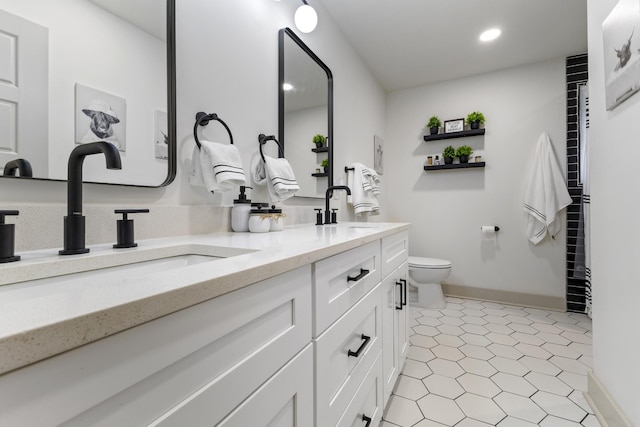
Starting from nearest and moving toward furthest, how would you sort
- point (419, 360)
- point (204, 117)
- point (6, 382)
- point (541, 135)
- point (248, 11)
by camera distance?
point (6, 382), point (204, 117), point (248, 11), point (419, 360), point (541, 135)

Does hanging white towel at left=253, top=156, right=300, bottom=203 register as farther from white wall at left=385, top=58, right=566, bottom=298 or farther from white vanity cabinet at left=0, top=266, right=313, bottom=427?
white wall at left=385, top=58, right=566, bottom=298

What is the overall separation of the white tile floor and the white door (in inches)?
63.5

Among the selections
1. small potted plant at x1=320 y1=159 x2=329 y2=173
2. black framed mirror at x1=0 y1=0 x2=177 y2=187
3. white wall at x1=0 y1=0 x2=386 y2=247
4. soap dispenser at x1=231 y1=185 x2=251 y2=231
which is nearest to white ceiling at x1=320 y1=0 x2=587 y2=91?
white wall at x1=0 y1=0 x2=386 y2=247

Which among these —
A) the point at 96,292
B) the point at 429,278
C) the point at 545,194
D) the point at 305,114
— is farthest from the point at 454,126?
the point at 96,292

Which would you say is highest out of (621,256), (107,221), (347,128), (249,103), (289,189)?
(347,128)

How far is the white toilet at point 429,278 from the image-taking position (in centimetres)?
271

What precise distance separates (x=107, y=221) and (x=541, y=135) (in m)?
3.38

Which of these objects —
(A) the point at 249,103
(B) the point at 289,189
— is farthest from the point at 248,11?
(B) the point at 289,189

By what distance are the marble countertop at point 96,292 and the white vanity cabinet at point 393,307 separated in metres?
0.65

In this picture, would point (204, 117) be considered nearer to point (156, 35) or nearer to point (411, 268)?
point (156, 35)

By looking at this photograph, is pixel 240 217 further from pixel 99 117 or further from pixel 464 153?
pixel 464 153

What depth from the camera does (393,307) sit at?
145cm

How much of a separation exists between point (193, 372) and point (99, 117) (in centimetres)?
77

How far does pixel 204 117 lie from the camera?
1104 millimetres
